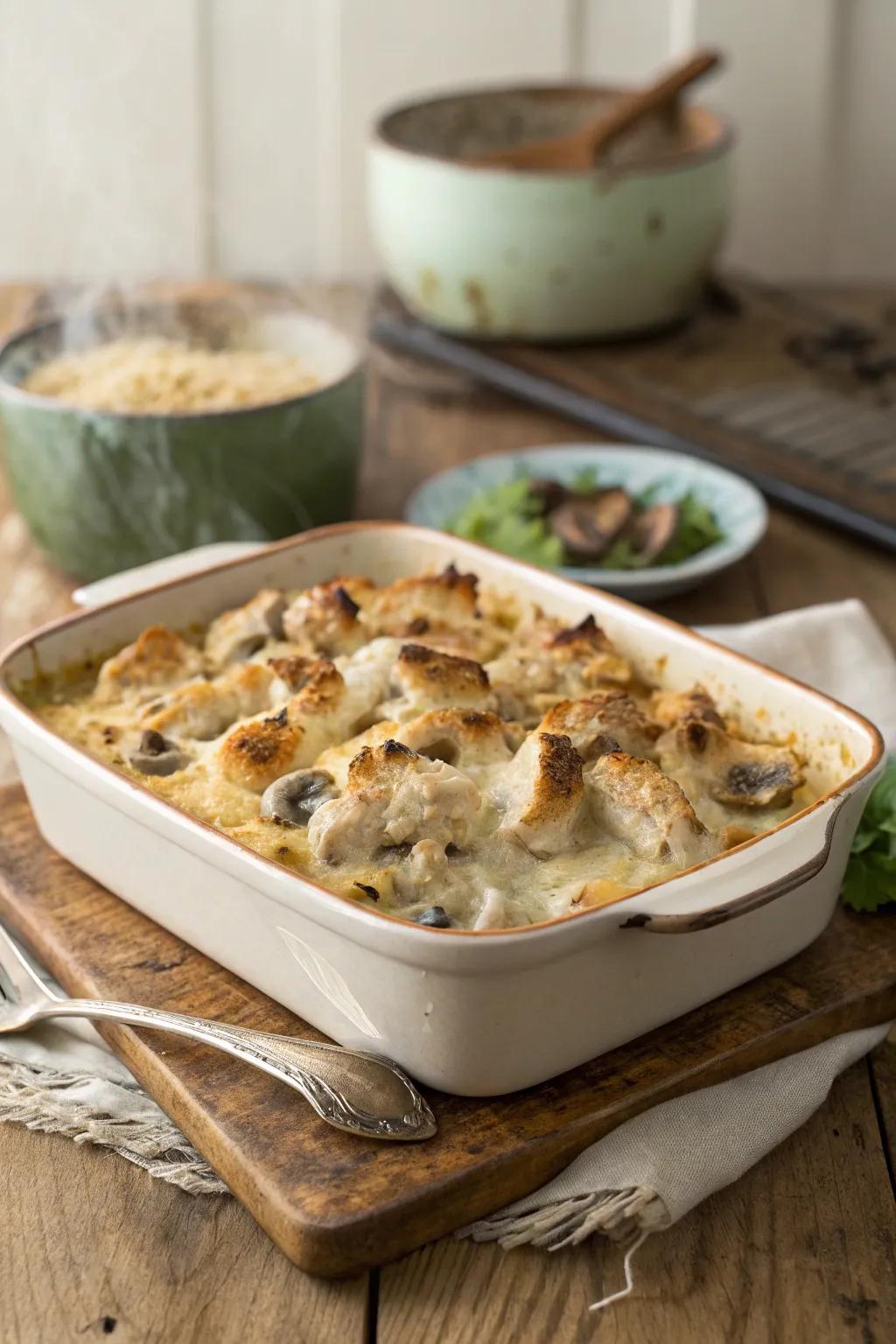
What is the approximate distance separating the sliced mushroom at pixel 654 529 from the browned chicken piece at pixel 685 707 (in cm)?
73

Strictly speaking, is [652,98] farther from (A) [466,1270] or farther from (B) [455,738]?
(A) [466,1270]

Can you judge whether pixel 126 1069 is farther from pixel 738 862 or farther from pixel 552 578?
pixel 552 578

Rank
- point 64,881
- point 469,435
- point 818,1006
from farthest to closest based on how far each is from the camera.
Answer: point 469,435 < point 64,881 < point 818,1006

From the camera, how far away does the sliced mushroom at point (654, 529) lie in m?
2.49


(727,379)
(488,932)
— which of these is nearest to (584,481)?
(727,379)

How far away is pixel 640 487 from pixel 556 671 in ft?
3.32

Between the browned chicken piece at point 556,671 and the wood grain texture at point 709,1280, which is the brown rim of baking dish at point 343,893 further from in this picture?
the wood grain texture at point 709,1280

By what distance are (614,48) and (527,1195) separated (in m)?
3.33

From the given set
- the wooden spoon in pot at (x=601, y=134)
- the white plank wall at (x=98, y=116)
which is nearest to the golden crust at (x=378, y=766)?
the wooden spoon in pot at (x=601, y=134)

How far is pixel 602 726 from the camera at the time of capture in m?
1.64

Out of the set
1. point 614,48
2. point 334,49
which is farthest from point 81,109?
point 614,48

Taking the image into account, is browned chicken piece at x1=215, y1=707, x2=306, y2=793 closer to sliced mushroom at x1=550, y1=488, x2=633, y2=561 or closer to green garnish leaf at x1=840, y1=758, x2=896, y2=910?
green garnish leaf at x1=840, y1=758, x2=896, y2=910

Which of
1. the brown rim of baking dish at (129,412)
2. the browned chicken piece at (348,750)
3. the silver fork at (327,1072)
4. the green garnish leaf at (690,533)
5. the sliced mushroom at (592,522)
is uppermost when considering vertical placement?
the brown rim of baking dish at (129,412)

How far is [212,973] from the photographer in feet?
5.20
